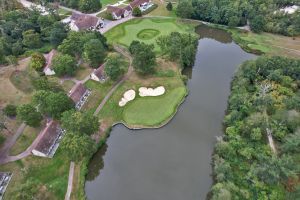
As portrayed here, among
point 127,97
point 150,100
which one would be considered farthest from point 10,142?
point 150,100

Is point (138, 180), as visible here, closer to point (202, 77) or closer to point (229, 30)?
point (202, 77)

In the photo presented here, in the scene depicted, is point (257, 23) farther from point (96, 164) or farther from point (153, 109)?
point (96, 164)

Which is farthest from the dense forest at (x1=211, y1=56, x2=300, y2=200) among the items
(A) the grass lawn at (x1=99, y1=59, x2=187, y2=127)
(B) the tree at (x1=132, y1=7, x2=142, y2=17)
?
(B) the tree at (x1=132, y1=7, x2=142, y2=17)

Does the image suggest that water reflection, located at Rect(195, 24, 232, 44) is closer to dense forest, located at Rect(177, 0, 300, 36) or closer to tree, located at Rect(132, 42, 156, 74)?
dense forest, located at Rect(177, 0, 300, 36)

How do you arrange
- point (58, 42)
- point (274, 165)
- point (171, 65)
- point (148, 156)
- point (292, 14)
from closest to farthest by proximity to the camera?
point (274, 165), point (148, 156), point (171, 65), point (58, 42), point (292, 14)

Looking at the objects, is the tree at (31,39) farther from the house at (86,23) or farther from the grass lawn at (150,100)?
the grass lawn at (150,100)

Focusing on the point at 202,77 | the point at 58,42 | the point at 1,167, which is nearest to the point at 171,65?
the point at 202,77
